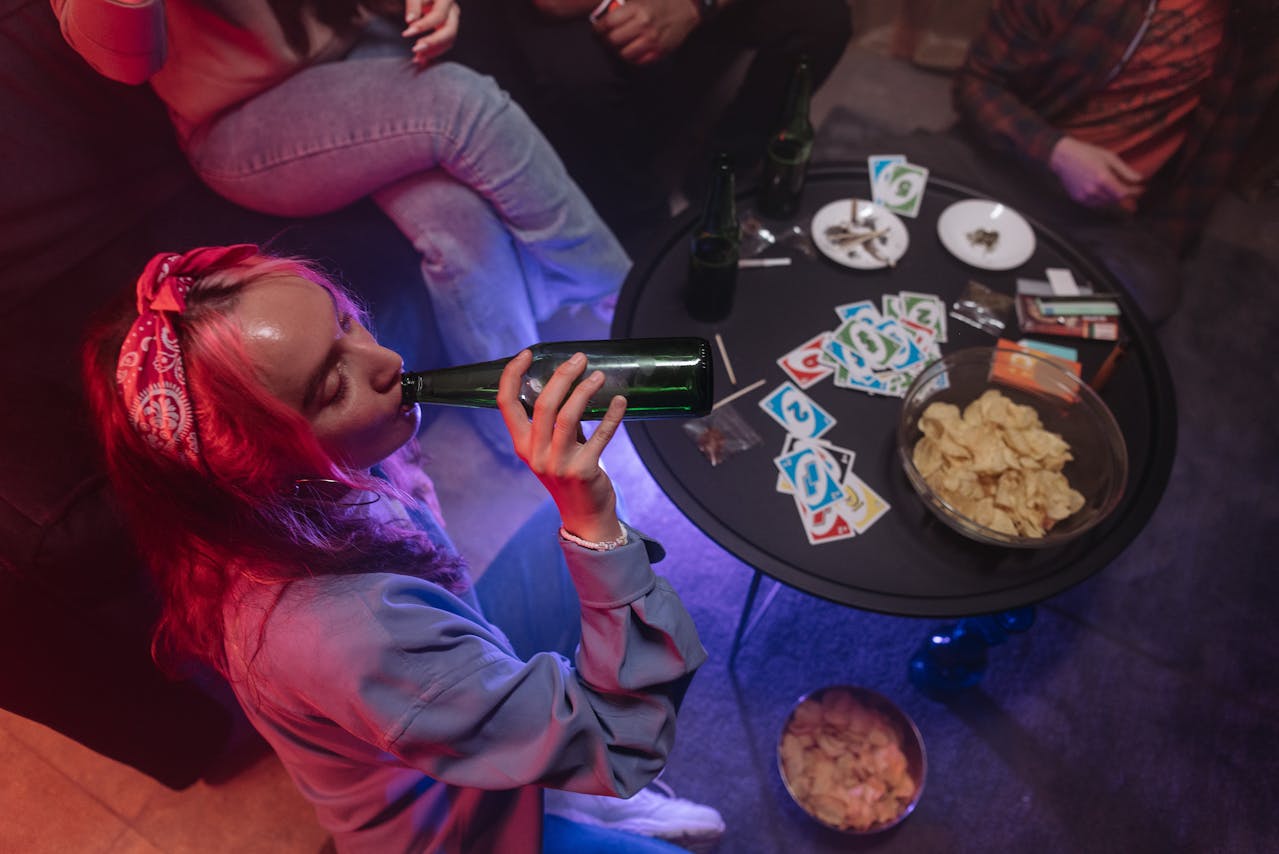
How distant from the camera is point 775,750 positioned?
5.33 feet

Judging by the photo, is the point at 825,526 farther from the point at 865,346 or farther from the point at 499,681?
the point at 499,681

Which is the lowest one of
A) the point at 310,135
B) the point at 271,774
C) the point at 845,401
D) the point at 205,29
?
the point at 271,774

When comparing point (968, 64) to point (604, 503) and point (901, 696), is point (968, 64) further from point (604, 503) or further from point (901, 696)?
point (604, 503)

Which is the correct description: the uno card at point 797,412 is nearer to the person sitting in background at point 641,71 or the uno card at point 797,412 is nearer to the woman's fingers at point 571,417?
the woman's fingers at point 571,417

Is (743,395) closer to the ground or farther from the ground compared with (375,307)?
closer to the ground

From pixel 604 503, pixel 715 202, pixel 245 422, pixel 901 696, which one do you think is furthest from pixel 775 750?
pixel 245 422

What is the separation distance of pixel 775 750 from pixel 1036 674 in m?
0.64

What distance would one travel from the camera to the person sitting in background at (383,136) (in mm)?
1437

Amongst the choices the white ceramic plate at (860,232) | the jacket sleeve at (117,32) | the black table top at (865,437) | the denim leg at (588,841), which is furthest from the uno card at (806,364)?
the jacket sleeve at (117,32)

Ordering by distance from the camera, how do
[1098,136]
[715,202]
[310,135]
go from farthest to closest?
[1098,136] < [310,135] < [715,202]

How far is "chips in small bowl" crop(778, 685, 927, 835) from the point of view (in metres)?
1.44

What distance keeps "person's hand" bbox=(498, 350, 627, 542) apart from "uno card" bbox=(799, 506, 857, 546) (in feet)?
1.73

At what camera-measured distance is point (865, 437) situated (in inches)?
52.4

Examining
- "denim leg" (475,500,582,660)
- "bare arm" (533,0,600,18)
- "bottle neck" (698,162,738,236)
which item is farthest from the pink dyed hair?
"bare arm" (533,0,600,18)
